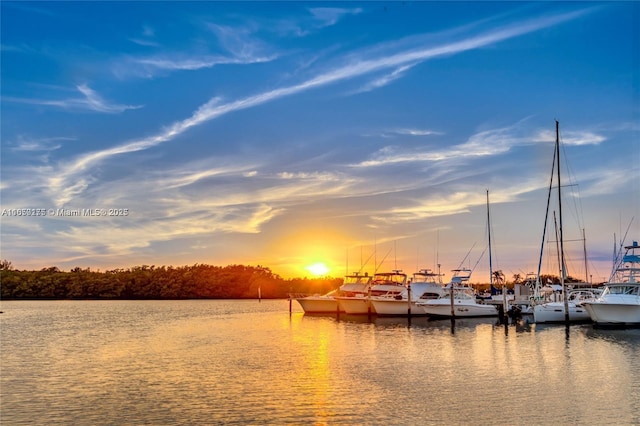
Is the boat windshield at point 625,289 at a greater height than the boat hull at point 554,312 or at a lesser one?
greater

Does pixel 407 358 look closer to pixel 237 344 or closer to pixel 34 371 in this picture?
pixel 237 344

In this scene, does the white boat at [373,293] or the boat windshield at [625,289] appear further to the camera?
the white boat at [373,293]

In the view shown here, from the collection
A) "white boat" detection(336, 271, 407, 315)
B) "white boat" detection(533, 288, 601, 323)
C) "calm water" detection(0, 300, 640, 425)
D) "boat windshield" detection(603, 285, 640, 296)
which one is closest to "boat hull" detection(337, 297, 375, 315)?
"white boat" detection(336, 271, 407, 315)

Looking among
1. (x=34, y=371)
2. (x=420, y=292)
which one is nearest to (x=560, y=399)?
(x=34, y=371)

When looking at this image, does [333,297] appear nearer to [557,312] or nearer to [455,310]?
[455,310]

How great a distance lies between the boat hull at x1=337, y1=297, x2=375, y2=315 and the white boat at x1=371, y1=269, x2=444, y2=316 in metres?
1.05

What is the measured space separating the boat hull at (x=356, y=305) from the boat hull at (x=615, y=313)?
3109 cm

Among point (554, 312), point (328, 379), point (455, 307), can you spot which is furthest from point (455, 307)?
point (328, 379)

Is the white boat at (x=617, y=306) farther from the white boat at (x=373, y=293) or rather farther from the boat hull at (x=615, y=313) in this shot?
the white boat at (x=373, y=293)

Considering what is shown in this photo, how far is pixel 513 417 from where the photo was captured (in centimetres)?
2281

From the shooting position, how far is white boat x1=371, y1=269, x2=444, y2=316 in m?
79.4

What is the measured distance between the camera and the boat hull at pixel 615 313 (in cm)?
5700

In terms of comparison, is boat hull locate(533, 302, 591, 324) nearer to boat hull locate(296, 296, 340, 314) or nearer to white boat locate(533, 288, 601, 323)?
white boat locate(533, 288, 601, 323)

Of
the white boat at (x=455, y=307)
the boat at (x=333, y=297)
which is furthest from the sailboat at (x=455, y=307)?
the boat at (x=333, y=297)
